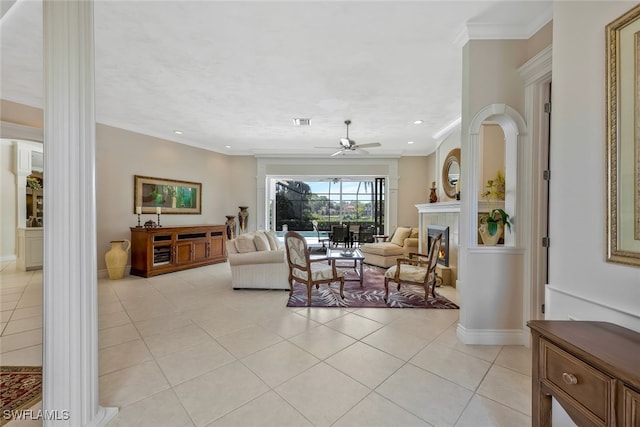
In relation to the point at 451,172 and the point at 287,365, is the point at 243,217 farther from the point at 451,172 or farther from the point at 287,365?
the point at 287,365

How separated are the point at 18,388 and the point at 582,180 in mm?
3824

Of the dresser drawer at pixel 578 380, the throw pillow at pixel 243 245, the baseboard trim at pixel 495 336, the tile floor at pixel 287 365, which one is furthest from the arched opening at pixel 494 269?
the throw pillow at pixel 243 245

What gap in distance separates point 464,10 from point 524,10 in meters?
0.52

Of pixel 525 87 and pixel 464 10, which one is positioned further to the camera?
pixel 525 87

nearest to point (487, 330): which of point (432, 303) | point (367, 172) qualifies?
point (432, 303)

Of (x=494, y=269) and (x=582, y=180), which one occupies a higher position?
(x=582, y=180)

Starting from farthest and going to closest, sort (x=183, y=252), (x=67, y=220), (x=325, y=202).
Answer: (x=325, y=202), (x=183, y=252), (x=67, y=220)

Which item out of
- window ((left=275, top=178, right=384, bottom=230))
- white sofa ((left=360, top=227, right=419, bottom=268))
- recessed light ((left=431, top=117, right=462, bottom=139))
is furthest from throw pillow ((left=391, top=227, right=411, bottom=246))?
recessed light ((left=431, top=117, right=462, bottom=139))

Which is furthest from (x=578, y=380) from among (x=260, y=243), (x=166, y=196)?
(x=166, y=196)

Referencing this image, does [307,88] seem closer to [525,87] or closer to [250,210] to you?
[525,87]

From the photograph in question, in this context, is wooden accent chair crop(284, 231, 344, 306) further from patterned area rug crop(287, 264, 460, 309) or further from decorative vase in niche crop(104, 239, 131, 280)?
decorative vase in niche crop(104, 239, 131, 280)

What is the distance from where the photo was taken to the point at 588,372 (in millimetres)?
935

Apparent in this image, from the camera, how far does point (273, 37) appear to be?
2506mm

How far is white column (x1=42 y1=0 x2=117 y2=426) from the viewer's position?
1312mm
